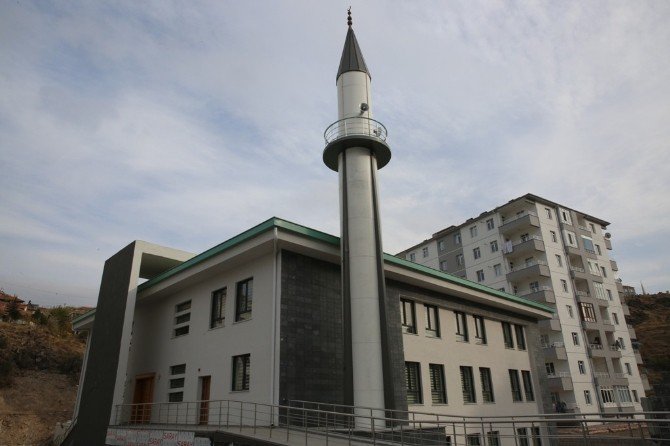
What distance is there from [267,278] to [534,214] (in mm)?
34779

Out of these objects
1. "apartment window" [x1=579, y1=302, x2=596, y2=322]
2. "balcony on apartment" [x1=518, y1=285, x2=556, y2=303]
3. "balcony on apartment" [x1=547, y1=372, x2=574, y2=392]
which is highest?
"balcony on apartment" [x1=518, y1=285, x2=556, y2=303]

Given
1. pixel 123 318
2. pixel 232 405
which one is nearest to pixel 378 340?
pixel 232 405

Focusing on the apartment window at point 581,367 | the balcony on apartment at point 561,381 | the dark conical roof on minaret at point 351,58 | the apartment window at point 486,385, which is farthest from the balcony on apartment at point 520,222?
the dark conical roof on minaret at point 351,58

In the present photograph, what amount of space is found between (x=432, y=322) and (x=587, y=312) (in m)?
29.4

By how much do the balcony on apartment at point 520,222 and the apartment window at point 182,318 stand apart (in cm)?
3335

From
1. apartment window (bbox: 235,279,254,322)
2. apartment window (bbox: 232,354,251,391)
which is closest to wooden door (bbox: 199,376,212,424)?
apartment window (bbox: 232,354,251,391)

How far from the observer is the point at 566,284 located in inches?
1687

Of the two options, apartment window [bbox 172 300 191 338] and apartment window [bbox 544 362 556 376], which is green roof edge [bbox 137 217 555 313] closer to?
apartment window [bbox 172 300 191 338]

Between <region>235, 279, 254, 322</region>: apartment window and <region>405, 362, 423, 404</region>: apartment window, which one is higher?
<region>235, 279, 254, 322</region>: apartment window

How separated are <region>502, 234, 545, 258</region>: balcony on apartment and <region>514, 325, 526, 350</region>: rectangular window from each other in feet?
58.5

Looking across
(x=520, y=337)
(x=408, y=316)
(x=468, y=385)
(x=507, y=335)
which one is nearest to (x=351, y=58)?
(x=408, y=316)

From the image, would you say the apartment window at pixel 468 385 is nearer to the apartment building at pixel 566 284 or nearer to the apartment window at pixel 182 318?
the apartment window at pixel 182 318

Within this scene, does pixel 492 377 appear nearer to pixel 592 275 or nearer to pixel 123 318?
pixel 123 318

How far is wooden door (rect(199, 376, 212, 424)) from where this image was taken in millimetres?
16516
